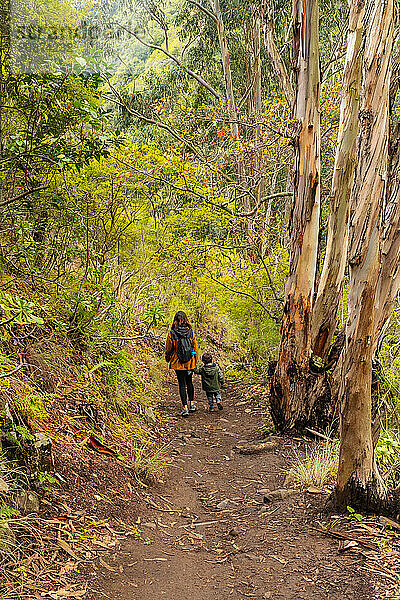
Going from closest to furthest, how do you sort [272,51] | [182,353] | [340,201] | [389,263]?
1. [389,263]
2. [340,201]
3. [182,353]
4. [272,51]

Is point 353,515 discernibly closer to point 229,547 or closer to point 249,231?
point 229,547

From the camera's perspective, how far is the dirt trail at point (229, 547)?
3.20m

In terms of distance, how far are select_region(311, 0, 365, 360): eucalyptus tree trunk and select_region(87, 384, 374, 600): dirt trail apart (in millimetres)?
1592

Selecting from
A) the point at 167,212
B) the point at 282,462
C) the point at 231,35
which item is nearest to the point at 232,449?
the point at 282,462

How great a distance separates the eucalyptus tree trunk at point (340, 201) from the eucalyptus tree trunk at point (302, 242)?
17 cm

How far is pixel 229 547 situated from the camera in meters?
3.95

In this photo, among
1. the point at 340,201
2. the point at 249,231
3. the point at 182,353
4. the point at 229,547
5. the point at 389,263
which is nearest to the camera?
the point at 229,547

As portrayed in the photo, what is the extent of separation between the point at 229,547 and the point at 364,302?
2.14 m

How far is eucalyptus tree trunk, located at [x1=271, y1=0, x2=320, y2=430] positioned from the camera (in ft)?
21.1

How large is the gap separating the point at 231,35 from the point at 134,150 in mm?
8482

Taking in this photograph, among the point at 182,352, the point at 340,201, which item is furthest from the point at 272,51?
the point at 182,352

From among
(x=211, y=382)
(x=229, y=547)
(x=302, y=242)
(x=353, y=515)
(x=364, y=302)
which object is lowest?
(x=229, y=547)

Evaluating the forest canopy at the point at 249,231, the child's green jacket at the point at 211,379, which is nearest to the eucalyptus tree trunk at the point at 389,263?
the forest canopy at the point at 249,231

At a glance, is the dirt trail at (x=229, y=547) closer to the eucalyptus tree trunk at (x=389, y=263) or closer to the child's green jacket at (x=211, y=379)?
the eucalyptus tree trunk at (x=389, y=263)
